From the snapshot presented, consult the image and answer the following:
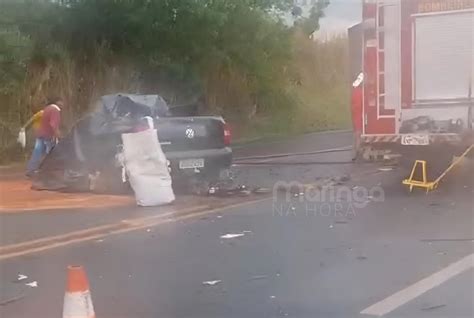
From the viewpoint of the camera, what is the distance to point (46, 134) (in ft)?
46.0

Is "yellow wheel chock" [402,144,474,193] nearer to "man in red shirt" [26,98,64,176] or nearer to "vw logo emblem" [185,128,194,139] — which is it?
"vw logo emblem" [185,128,194,139]

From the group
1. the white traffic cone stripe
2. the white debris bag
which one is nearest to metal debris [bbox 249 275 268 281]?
the white traffic cone stripe

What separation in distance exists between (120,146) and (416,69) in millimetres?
3956

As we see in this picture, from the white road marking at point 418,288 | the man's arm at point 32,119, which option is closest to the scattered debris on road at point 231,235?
the white road marking at point 418,288

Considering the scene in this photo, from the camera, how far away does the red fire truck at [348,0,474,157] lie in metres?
11.0

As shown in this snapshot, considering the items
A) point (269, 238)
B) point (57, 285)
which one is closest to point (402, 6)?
point (269, 238)

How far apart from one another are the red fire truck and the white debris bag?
10.2 ft

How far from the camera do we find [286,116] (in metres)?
17.8

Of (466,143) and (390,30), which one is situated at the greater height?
(390,30)

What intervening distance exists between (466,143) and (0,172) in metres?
7.84

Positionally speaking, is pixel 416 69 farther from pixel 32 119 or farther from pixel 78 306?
pixel 78 306

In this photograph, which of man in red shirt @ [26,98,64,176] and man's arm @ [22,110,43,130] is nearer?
man in red shirt @ [26,98,64,176]

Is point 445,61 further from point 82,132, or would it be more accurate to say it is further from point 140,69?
point 140,69

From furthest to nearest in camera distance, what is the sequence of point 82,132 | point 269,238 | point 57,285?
1. point 82,132
2. point 269,238
3. point 57,285
